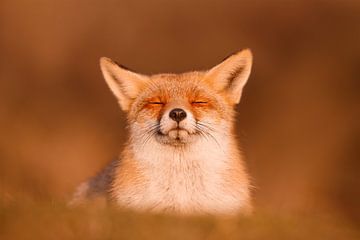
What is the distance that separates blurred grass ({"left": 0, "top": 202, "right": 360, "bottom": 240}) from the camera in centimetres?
552

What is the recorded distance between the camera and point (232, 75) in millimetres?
8805

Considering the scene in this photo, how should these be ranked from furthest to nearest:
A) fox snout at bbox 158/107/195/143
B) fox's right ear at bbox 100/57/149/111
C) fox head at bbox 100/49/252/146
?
1. fox's right ear at bbox 100/57/149/111
2. fox head at bbox 100/49/252/146
3. fox snout at bbox 158/107/195/143

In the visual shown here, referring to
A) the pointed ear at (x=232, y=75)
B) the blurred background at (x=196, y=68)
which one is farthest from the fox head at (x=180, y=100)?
the blurred background at (x=196, y=68)

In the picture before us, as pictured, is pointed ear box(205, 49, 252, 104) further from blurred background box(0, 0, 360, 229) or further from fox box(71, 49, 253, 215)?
blurred background box(0, 0, 360, 229)

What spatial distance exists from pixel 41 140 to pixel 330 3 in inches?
462

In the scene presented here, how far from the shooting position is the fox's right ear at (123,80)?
882 centimetres

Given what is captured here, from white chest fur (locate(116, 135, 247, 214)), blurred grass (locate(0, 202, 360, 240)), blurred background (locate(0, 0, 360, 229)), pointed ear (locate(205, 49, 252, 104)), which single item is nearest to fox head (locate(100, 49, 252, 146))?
pointed ear (locate(205, 49, 252, 104))

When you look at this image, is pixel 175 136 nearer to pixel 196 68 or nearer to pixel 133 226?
pixel 133 226

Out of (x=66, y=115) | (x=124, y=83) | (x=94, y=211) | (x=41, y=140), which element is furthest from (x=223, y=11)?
(x=94, y=211)

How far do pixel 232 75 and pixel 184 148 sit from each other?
1.25 meters

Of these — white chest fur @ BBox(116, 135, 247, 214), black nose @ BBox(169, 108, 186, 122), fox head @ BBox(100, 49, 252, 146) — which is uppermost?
fox head @ BBox(100, 49, 252, 146)

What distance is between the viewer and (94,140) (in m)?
18.6

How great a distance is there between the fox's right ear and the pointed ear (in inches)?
30.6

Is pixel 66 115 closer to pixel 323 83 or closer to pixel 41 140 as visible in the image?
pixel 41 140
